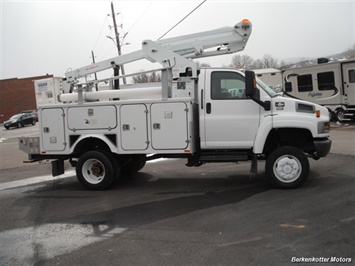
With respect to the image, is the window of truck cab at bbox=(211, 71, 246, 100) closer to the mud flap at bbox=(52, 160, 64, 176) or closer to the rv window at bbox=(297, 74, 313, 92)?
the mud flap at bbox=(52, 160, 64, 176)

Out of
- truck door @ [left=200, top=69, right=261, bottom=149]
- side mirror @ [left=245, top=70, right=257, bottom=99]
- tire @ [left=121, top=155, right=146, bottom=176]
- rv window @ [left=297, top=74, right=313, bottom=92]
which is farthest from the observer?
rv window @ [left=297, top=74, right=313, bottom=92]

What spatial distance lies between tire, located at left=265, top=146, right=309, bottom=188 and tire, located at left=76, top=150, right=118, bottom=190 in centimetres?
326

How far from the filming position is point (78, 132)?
25.6 feet

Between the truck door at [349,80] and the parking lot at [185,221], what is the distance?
32.0 ft

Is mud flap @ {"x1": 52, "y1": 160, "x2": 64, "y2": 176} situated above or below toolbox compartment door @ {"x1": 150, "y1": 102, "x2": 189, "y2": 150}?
below

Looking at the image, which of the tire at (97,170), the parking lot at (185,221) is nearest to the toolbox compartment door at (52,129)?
the tire at (97,170)

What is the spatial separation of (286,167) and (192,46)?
10.6ft

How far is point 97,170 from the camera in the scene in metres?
8.06

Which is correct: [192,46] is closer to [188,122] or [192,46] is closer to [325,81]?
[188,122]

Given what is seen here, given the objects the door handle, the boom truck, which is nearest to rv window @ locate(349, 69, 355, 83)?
the boom truck

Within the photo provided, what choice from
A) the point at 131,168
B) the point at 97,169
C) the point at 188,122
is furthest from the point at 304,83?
the point at 97,169

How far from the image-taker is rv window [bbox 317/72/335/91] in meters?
18.3

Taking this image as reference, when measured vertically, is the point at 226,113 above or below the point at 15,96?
below

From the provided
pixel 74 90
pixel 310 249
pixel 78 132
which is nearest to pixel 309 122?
pixel 310 249
